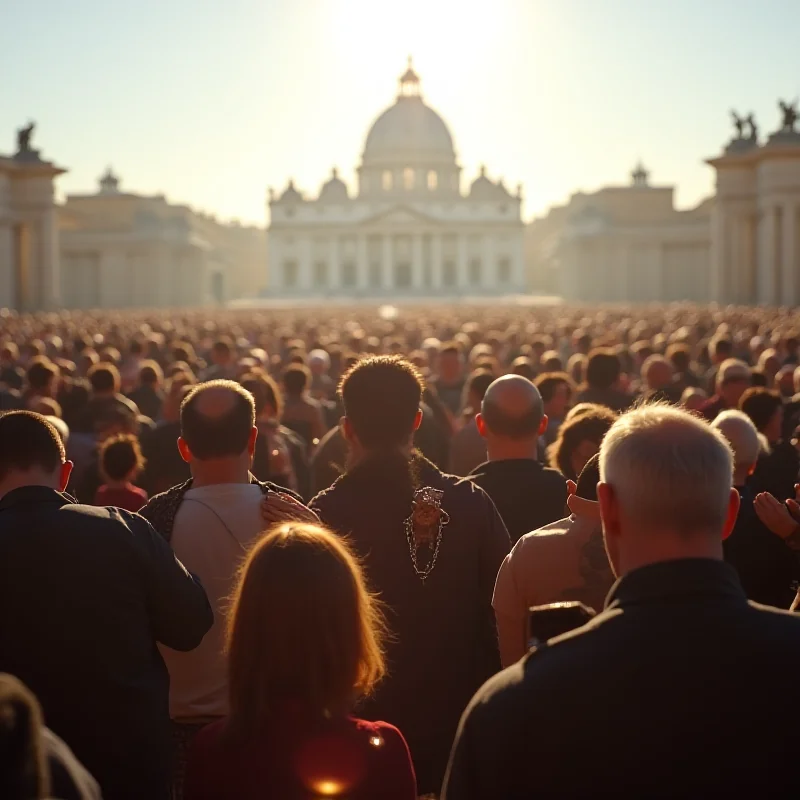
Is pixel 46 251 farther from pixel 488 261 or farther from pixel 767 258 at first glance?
pixel 488 261

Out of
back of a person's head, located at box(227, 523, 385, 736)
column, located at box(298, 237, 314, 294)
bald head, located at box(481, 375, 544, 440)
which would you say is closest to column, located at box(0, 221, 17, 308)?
bald head, located at box(481, 375, 544, 440)

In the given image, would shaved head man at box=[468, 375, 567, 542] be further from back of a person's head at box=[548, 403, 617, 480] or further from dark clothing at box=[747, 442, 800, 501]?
dark clothing at box=[747, 442, 800, 501]

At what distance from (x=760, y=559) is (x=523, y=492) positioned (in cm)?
127

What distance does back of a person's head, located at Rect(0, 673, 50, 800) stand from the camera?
2.48m

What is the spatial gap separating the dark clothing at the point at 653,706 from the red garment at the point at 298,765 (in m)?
0.56

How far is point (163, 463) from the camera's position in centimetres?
1043

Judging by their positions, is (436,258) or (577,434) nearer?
(577,434)

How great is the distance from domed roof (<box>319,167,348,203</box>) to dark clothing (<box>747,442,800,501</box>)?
145419 millimetres

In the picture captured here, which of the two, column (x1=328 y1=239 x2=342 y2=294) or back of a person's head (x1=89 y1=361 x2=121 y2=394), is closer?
back of a person's head (x1=89 y1=361 x2=121 y2=394)

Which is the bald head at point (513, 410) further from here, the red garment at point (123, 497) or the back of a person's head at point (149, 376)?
the back of a person's head at point (149, 376)

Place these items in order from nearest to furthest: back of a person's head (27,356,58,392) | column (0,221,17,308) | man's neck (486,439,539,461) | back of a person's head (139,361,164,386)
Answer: man's neck (486,439,539,461) → back of a person's head (27,356,58,392) → back of a person's head (139,361,164,386) → column (0,221,17,308)

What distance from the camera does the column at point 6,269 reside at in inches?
2566

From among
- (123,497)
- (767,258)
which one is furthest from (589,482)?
(767,258)

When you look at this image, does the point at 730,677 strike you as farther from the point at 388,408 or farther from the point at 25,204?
the point at 25,204
